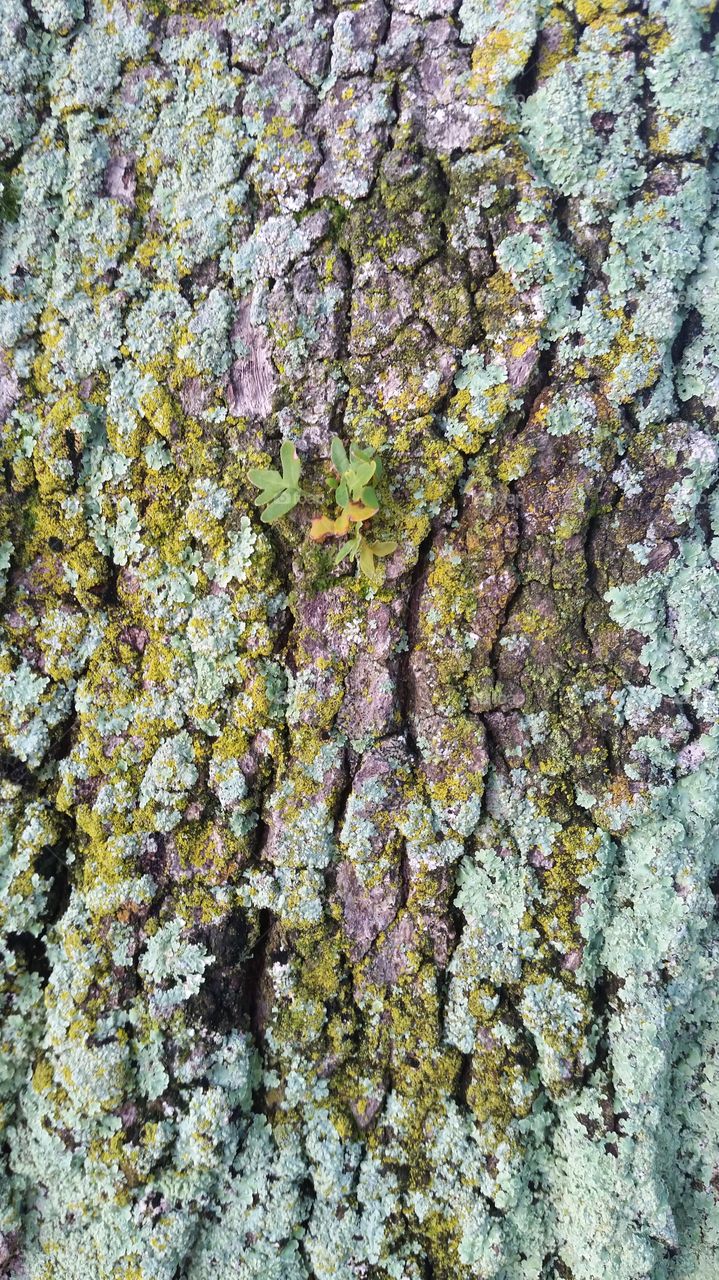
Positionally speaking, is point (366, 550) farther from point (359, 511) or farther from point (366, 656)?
point (366, 656)

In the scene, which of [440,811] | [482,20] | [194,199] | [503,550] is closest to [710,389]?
[503,550]

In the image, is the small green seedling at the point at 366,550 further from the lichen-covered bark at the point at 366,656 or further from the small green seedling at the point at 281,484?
the small green seedling at the point at 281,484

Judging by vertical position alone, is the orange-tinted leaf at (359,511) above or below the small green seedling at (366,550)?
above

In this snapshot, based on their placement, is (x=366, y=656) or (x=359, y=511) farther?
(x=366, y=656)

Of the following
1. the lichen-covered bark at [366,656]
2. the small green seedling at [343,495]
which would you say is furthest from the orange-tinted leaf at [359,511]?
the lichen-covered bark at [366,656]

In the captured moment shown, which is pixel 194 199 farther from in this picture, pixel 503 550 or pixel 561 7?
pixel 503 550

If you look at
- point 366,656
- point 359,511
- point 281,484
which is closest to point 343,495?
point 359,511

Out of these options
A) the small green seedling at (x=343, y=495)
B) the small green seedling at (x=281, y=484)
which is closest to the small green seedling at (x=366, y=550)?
the small green seedling at (x=343, y=495)
